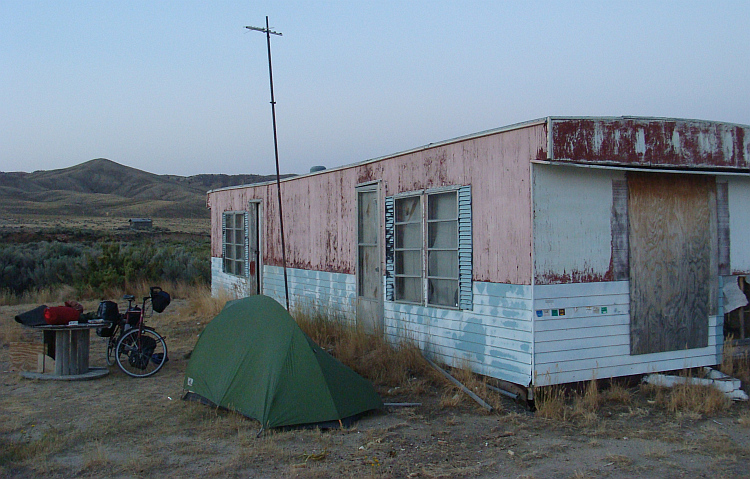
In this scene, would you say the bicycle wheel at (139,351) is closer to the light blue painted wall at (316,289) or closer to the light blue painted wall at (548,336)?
the light blue painted wall at (316,289)

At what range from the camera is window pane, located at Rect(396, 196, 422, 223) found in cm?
797

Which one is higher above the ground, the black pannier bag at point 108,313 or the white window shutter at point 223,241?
the white window shutter at point 223,241

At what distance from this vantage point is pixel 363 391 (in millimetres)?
6070

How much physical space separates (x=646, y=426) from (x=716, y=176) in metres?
3.15

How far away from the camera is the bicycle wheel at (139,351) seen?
25.9ft

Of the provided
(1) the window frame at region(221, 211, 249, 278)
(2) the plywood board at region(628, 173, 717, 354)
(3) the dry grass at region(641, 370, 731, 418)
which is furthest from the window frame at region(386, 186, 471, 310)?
(1) the window frame at region(221, 211, 249, 278)

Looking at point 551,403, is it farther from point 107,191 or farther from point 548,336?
point 107,191

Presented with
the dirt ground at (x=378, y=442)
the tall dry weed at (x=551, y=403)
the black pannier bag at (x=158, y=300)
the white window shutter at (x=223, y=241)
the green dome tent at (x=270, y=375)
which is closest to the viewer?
the dirt ground at (x=378, y=442)

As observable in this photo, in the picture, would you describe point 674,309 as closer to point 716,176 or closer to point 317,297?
point 716,176

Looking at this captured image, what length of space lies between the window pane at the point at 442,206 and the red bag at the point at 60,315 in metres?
4.24

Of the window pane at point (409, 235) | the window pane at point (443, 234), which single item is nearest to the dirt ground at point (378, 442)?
the window pane at point (443, 234)

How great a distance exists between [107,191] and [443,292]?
9553 centimetres

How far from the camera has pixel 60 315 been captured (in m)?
7.41

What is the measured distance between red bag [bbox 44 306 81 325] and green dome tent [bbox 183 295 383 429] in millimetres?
1866
